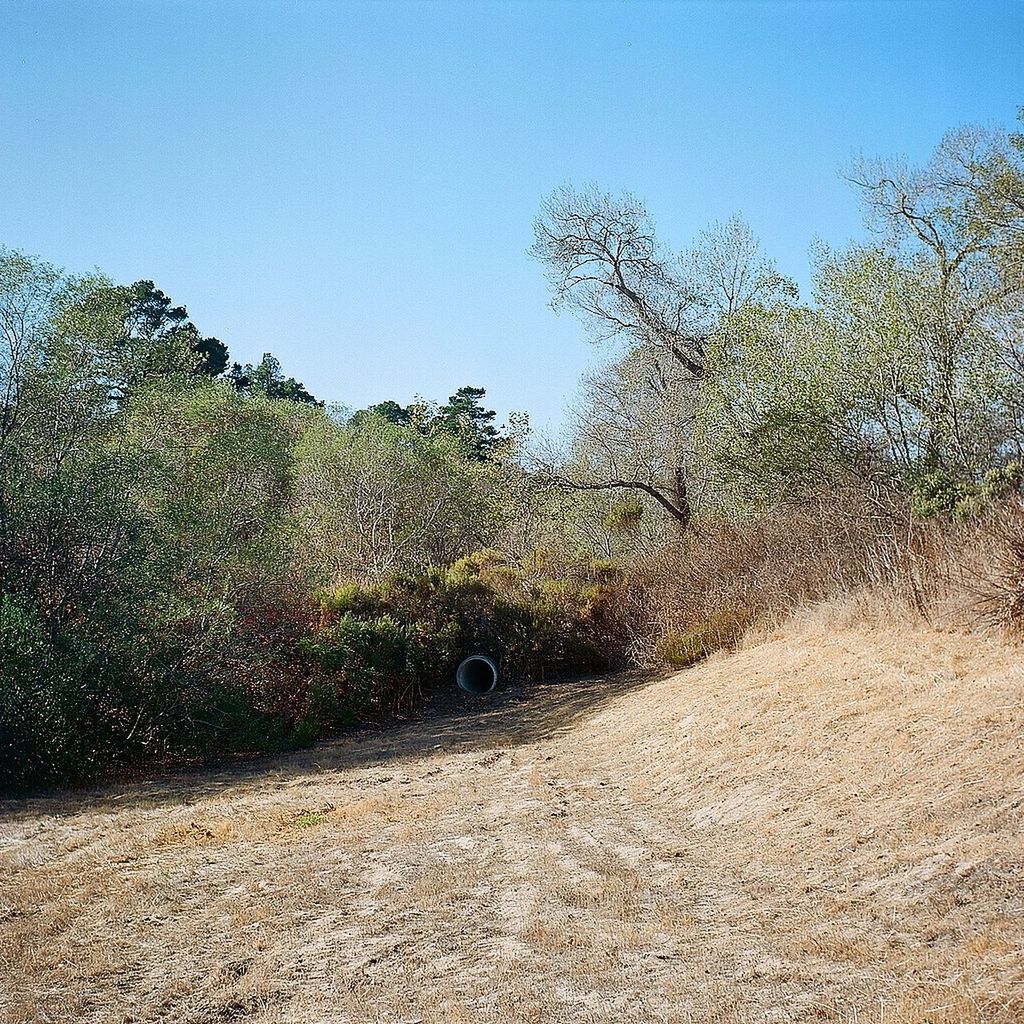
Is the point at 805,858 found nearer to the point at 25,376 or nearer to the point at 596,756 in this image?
the point at 596,756

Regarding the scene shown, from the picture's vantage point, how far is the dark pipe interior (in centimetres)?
Answer: 1683

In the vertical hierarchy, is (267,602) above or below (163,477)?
below

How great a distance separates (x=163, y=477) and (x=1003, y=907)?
10.9m

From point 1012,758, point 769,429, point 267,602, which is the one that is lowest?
point 1012,758

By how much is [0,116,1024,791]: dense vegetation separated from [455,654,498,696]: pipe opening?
0.29 metres

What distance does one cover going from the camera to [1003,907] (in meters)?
4.64

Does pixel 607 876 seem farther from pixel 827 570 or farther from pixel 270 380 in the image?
pixel 270 380

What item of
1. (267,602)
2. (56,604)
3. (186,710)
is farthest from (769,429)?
(56,604)

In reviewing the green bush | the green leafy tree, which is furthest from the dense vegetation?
the green leafy tree

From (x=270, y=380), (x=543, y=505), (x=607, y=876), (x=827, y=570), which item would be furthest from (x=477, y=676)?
(x=270, y=380)

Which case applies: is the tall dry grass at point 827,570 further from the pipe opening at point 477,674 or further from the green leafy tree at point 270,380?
the green leafy tree at point 270,380

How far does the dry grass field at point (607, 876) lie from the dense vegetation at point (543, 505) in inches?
58.8

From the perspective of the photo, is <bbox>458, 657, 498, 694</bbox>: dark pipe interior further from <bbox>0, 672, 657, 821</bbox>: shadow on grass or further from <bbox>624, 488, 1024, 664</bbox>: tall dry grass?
<bbox>624, 488, 1024, 664</bbox>: tall dry grass

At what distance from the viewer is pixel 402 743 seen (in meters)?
13.2
